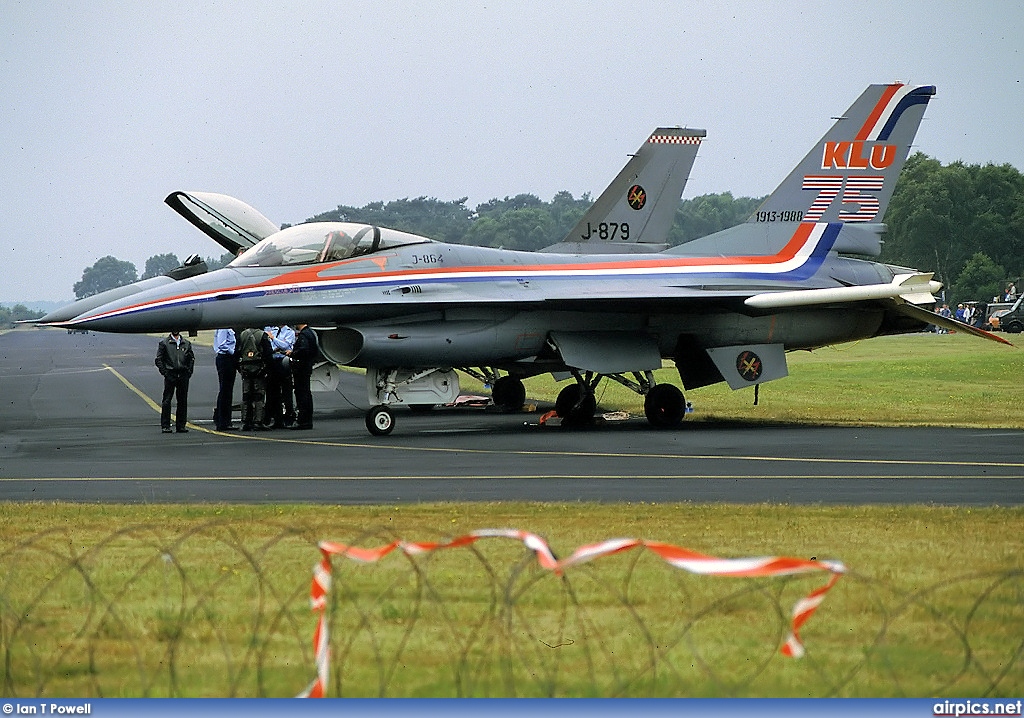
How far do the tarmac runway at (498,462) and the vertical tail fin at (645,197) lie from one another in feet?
18.2

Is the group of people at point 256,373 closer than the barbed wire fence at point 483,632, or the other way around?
the barbed wire fence at point 483,632

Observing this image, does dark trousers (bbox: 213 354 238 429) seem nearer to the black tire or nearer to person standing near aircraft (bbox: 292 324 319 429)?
person standing near aircraft (bbox: 292 324 319 429)

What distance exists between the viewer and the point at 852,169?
73.9 feet

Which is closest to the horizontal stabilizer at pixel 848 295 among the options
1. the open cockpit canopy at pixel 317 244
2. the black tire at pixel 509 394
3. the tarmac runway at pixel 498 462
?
the tarmac runway at pixel 498 462

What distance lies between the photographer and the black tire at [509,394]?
25.4 m

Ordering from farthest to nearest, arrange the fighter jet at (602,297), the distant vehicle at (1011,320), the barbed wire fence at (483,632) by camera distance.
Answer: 1. the distant vehicle at (1011,320)
2. the fighter jet at (602,297)
3. the barbed wire fence at (483,632)

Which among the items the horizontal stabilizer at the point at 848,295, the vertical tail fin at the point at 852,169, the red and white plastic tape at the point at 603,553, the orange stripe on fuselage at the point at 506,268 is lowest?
the red and white plastic tape at the point at 603,553

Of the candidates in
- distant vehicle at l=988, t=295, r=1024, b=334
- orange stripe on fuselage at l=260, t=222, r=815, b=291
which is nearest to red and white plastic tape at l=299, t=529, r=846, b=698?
orange stripe on fuselage at l=260, t=222, r=815, b=291

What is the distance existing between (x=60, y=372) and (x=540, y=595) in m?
40.1

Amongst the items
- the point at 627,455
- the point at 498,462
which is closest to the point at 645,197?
the point at 627,455

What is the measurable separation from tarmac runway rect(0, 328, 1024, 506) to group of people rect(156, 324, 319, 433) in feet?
2.18

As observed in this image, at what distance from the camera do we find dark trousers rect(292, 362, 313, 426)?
21406mm

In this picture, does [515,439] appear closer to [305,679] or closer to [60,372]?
[305,679]

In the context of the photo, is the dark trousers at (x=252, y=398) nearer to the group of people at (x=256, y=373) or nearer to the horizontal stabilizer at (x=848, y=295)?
the group of people at (x=256, y=373)
